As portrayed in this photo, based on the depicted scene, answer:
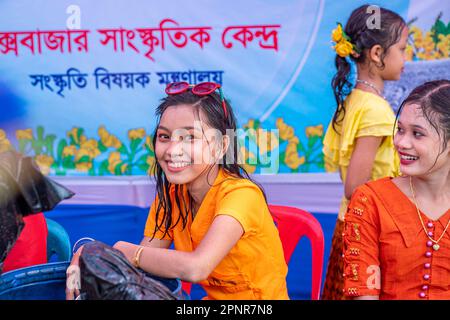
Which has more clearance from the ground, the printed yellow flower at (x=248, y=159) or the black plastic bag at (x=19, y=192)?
the black plastic bag at (x=19, y=192)

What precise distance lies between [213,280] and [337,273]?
2.85 ft

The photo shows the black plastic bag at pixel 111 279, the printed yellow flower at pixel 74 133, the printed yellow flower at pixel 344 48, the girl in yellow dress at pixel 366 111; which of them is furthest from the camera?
the printed yellow flower at pixel 74 133

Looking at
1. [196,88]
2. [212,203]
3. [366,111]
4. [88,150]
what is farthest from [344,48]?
[88,150]

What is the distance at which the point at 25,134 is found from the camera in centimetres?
358

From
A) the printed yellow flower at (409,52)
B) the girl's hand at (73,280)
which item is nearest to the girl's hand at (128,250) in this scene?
the girl's hand at (73,280)

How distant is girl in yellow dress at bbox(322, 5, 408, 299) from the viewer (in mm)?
2551

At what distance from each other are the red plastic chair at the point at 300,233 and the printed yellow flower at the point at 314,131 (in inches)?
38.6

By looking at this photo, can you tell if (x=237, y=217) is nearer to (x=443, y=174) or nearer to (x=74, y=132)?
(x=443, y=174)

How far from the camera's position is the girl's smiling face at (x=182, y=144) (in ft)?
5.98

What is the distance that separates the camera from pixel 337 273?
2615mm

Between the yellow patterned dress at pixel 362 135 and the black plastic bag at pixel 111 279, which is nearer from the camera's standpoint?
the black plastic bag at pixel 111 279

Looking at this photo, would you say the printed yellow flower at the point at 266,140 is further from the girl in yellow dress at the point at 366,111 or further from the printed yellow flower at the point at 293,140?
the girl in yellow dress at the point at 366,111

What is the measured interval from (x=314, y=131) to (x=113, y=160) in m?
1.11

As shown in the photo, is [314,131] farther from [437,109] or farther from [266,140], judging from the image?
[437,109]
